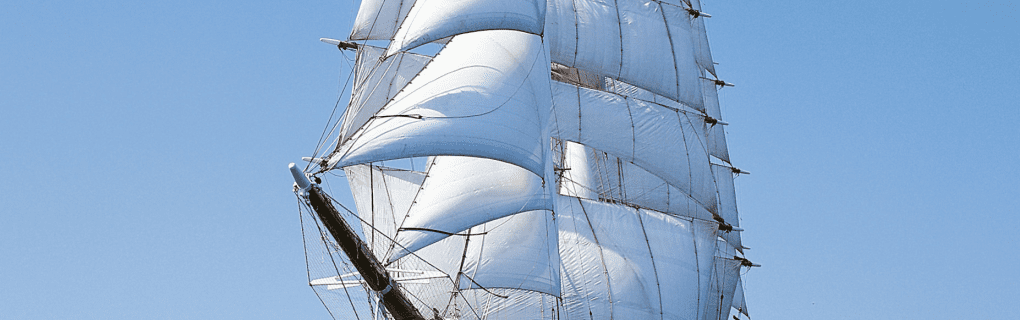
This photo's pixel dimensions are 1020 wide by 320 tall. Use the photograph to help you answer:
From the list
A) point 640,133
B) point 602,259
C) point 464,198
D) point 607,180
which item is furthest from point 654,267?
point 464,198

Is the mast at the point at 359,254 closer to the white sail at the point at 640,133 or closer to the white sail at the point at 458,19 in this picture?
the white sail at the point at 458,19

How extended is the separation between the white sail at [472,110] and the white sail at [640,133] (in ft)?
37.9

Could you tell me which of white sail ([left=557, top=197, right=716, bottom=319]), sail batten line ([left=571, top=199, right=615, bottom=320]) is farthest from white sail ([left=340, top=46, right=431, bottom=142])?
white sail ([left=557, top=197, right=716, bottom=319])

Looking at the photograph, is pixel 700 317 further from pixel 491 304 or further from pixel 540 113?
pixel 540 113

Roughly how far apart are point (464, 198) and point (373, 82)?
6.40 m

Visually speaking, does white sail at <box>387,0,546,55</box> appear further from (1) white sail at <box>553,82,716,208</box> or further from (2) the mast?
(1) white sail at <box>553,82,716,208</box>

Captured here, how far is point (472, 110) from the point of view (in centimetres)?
3881

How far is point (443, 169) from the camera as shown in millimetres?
42219

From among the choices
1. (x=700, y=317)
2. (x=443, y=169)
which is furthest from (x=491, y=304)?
(x=700, y=317)

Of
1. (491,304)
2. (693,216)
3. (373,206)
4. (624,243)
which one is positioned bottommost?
(491,304)

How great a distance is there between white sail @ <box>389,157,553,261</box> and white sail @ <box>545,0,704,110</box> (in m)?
11.7

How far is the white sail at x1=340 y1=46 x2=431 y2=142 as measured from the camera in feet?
129

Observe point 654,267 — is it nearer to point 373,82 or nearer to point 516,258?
point 516,258

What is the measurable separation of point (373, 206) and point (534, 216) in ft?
19.7
